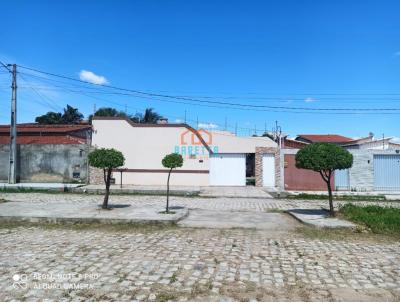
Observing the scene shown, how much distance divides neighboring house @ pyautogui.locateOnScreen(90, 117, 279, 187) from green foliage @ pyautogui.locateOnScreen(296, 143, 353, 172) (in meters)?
12.6

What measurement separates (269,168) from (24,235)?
59.4 ft

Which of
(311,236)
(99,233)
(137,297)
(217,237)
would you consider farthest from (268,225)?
(137,297)

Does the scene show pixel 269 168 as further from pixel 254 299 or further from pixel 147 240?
pixel 254 299

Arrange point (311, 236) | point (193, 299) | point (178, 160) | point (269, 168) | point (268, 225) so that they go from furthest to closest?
point (269, 168) → point (178, 160) → point (268, 225) → point (311, 236) → point (193, 299)

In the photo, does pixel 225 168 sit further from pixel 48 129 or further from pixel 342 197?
pixel 48 129

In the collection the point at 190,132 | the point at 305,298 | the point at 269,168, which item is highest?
the point at 190,132

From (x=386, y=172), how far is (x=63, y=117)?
1753 inches

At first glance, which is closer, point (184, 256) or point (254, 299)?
point (254, 299)

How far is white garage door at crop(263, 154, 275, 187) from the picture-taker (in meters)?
23.9

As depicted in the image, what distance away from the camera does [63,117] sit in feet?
170

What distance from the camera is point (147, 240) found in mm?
7859

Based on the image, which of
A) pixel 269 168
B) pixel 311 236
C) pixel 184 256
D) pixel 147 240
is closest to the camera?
pixel 184 256

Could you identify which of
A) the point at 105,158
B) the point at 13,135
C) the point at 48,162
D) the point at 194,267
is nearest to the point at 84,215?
the point at 105,158
